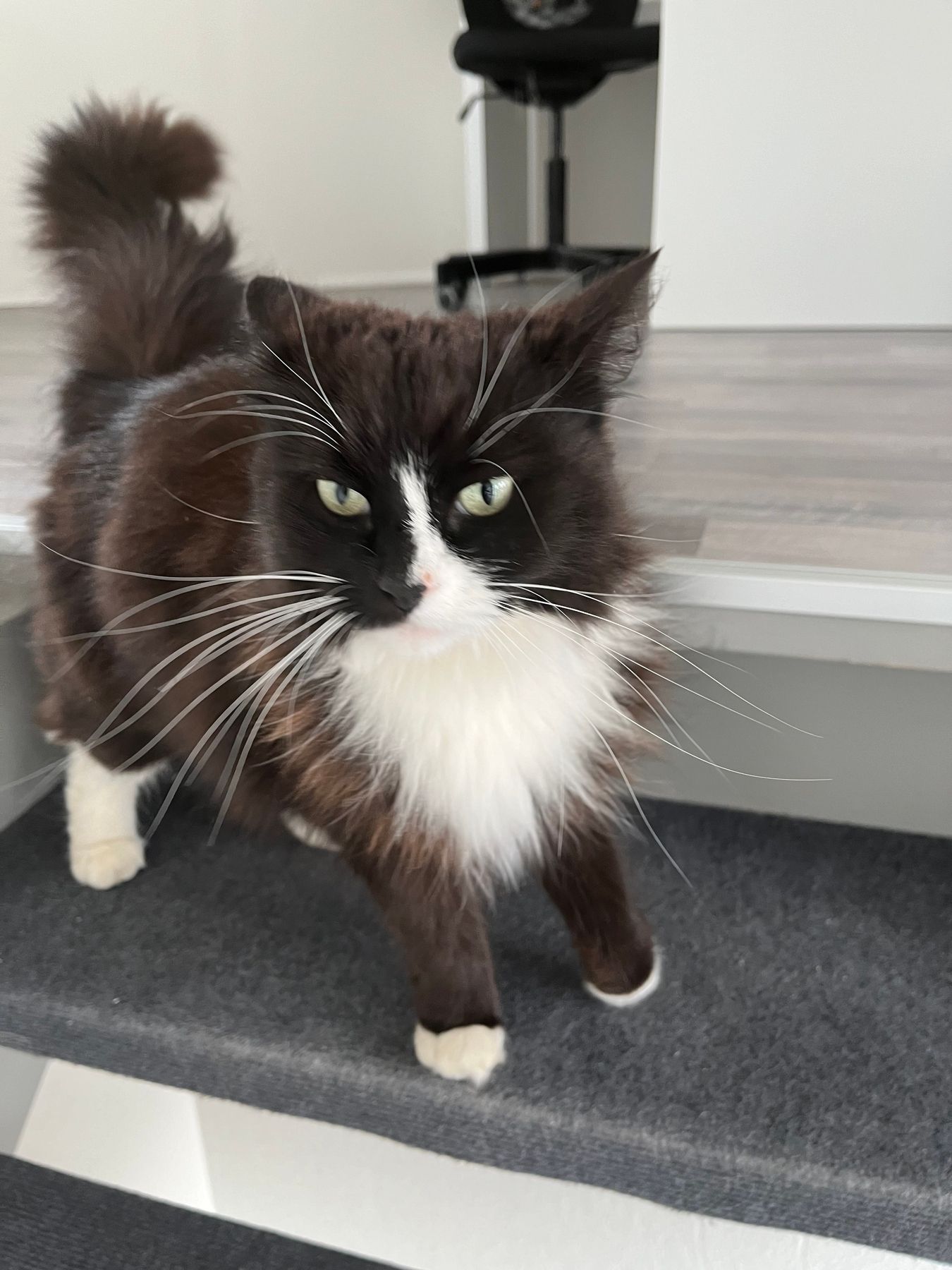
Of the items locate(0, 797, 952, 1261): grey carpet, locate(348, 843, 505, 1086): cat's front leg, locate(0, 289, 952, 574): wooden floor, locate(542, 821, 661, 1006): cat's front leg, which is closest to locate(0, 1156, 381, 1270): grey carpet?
locate(0, 797, 952, 1261): grey carpet

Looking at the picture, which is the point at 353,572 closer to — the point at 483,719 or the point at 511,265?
the point at 483,719

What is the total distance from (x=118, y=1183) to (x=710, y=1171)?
0.75 m

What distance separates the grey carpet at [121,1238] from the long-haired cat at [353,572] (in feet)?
0.81

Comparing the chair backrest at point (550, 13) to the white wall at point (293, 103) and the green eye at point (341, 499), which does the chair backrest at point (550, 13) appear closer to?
the white wall at point (293, 103)

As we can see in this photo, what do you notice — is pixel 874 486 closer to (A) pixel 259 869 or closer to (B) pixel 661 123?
→ (A) pixel 259 869

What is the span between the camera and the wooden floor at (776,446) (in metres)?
1.04

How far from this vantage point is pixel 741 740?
1132 mm

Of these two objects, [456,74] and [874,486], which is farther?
[456,74]

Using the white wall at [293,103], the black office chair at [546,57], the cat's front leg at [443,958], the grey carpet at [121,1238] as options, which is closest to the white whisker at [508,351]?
the cat's front leg at [443,958]

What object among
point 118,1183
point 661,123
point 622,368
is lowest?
point 118,1183

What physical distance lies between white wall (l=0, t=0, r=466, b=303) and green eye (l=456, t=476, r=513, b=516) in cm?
57

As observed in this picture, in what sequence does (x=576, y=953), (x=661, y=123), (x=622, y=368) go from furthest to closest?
(x=661, y=123)
(x=576, y=953)
(x=622, y=368)

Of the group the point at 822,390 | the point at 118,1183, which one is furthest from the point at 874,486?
the point at 118,1183

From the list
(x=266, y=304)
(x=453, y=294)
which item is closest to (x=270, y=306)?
(x=266, y=304)
